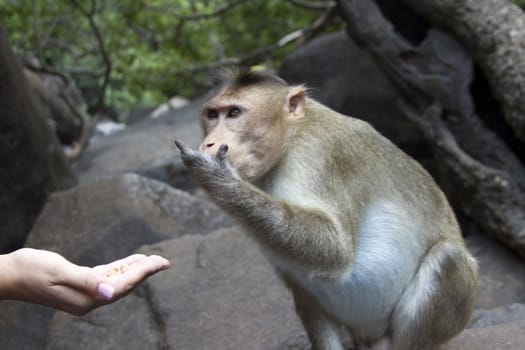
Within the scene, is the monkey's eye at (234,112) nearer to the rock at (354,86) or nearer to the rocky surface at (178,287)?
the rocky surface at (178,287)

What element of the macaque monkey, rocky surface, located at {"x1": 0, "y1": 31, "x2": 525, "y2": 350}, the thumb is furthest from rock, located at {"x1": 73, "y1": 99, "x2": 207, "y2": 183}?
the thumb

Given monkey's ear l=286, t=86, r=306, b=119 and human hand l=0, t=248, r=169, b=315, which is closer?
human hand l=0, t=248, r=169, b=315

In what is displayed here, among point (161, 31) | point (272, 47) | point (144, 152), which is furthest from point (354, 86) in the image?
point (161, 31)

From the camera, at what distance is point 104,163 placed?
9.65 m

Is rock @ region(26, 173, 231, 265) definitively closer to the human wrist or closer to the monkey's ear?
the monkey's ear

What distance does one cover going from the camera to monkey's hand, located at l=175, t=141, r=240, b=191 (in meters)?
3.14

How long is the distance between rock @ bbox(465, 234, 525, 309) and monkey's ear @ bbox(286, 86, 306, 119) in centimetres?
268

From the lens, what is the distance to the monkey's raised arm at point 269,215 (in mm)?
3150

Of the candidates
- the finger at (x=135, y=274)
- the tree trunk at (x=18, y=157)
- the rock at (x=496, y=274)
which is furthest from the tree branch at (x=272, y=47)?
the finger at (x=135, y=274)

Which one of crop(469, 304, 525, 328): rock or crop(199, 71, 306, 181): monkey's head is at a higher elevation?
crop(199, 71, 306, 181): monkey's head

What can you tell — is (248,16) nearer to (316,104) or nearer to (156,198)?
(156,198)

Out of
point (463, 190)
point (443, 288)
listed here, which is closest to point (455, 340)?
point (443, 288)

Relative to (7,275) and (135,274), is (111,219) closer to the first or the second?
(7,275)

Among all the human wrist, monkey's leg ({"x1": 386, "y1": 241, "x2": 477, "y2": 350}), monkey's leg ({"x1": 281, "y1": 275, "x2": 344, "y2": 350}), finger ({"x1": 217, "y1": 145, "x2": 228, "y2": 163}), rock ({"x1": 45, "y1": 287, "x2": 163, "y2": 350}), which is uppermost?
finger ({"x1": 217, "y1": 145, "x2": 228, "y2": 163})
